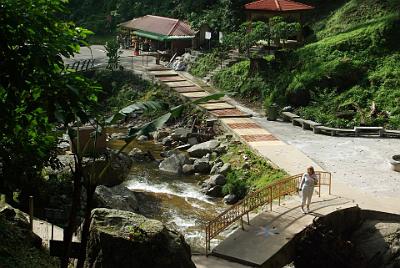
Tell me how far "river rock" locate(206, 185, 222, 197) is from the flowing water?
0.81ft

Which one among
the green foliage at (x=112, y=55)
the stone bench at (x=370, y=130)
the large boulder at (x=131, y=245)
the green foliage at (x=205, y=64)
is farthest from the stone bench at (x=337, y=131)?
the green foliage at (x=112, y=55)

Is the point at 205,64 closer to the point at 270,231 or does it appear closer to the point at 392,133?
the point at 392,133

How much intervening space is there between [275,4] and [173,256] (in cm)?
2860

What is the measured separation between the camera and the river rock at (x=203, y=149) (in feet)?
103

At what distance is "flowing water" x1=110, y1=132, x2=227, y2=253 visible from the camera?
23.4 m

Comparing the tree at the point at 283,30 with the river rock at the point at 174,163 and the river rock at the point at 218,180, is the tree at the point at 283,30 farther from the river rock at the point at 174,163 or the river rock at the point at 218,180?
the river rock at the point at 218,180

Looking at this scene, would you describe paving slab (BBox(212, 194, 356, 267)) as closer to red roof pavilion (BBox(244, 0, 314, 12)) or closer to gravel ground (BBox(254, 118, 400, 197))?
gravel ground (BBox(254, 118, 400, 197))

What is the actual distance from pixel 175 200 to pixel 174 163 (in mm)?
4184

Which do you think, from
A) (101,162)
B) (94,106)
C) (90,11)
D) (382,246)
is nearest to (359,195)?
(382,246)

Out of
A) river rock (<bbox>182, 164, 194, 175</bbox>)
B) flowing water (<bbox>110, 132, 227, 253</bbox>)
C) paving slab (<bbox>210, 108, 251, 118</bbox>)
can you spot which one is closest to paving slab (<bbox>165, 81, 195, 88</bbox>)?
paving slab (<bbox>210, 108, 251, 118</bbox>)

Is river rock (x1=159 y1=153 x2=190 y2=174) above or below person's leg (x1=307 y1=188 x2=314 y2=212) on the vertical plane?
below

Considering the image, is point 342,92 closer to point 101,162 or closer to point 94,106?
point 101,162

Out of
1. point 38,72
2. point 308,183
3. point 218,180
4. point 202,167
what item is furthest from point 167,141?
point 38,72

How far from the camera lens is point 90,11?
69.2 metres
